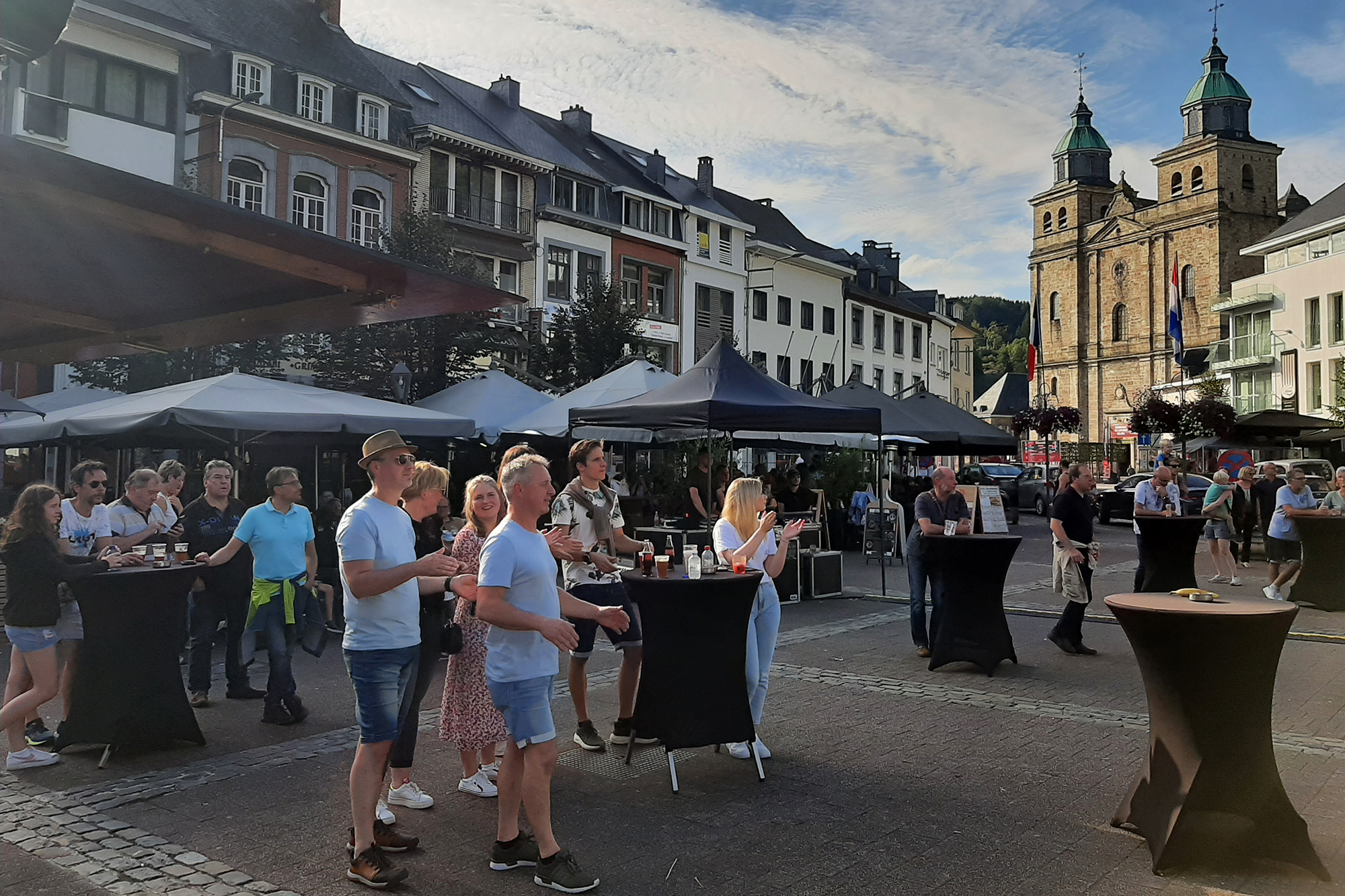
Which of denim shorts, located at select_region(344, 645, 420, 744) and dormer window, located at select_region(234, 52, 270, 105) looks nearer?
denim shorts, located at select_region(344, 645, 420, 744)

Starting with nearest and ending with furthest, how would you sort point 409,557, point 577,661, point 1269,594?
point 409,557 < point 577,661 < point 1269,594

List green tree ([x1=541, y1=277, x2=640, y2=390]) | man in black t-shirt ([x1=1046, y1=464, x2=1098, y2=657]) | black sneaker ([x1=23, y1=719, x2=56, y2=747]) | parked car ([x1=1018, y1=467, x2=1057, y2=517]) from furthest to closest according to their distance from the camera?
parked car ([x1=1018, y1=467, x2=1057, y2=517]), green tree ([x1=541, y1=277, x2=640, y2=390]), man in black t-shirt ([x1=1046, y1=464, x2=1098, y2=657]), black sneaker ([x1=23, y1=719, x2=56, y2=747])

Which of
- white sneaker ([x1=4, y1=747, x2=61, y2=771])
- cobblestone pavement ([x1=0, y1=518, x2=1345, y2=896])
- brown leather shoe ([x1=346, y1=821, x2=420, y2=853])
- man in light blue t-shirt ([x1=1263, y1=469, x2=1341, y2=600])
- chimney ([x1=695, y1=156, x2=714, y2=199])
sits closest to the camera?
cobblestone pavement ([x1=0, y1=518, x2=1345, y2=896])

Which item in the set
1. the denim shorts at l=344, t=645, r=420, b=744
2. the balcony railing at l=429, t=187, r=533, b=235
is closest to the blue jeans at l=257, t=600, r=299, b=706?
the denim shorts at l=344, t=645, r=420, b=744

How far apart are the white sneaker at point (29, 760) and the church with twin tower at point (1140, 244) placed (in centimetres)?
6840

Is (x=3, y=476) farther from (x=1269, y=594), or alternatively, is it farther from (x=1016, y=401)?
(x=1016, y=401)

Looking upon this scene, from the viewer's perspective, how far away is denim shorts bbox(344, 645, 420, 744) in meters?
4.27

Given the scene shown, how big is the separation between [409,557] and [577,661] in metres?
2.17

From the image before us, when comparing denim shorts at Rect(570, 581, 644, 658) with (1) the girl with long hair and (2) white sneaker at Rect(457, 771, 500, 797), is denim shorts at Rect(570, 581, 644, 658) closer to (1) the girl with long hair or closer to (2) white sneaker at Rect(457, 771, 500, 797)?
(2) white sneaker at Rect(457, 771, 500, 797)

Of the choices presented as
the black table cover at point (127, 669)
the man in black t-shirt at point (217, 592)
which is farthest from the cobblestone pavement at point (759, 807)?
the man in black t-shirt at point (217, 592)

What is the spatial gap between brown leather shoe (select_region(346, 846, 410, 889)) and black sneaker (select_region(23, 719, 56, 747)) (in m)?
3.09

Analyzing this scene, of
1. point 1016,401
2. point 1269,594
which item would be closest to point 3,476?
point 1269,594

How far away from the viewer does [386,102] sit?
28766 millimetres

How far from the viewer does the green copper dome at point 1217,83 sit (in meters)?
72.2
